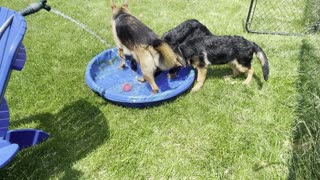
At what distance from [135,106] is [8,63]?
230cm

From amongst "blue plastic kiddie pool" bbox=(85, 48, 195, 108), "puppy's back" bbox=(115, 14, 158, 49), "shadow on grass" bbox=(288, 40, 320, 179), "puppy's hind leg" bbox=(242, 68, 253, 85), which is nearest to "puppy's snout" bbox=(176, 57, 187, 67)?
"blue plastic kiddie pool" bbox=(85, 48, 195, 108)

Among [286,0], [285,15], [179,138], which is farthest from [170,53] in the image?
[286,0]

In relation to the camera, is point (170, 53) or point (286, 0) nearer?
point (170, 53)

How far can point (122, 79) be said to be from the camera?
18.3 feet

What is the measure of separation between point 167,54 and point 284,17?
428 centimetres

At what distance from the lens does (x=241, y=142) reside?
4.06 m

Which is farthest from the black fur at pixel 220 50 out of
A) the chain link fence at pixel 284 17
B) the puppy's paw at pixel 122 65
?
the chain link fence at pixel 284 17

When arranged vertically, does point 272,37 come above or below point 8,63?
below

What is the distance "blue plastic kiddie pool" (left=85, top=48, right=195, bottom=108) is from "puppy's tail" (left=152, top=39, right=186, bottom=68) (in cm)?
33

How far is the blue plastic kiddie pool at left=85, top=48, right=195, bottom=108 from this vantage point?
4.68 metres

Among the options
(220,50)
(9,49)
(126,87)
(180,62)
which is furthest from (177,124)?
(9,49)

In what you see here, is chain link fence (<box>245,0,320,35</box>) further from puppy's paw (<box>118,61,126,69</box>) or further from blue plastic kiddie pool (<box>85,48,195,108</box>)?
puppy's paw (<box>118,61,126,69</box>)

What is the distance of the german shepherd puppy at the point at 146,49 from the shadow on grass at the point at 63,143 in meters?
0.98

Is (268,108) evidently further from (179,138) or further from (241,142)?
(179,138)
